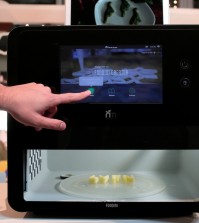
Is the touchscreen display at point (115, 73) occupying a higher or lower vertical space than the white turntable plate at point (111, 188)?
higher

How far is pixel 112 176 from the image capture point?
830mm

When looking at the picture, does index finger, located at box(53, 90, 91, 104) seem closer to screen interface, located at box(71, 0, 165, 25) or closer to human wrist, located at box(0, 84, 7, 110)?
human wrist, located at box(0, 84, 7, 110)

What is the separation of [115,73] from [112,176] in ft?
0.91

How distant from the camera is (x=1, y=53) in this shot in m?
1.21

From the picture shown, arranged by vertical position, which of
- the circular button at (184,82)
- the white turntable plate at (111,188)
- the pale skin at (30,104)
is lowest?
the white turntable plate at (111,188)

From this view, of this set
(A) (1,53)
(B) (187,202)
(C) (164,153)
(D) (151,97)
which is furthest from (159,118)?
(A) (1,53)

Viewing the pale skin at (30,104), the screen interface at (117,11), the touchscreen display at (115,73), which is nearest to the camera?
the pale skin at (30,104)

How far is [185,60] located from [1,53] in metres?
0.74

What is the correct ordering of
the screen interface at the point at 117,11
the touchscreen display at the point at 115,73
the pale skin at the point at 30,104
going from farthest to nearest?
the screen interface at the point at 117,11
the touchscreen display at the point at 115,73
the pale skin at the point at 30,104

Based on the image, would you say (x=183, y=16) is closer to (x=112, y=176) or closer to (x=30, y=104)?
(x=112, y=176)

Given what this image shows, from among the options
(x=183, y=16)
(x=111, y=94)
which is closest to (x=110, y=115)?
(x=111, y=94)

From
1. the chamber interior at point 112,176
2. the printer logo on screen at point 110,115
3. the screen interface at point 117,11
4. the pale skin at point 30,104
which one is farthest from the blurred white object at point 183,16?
the pale skin at point 30,104

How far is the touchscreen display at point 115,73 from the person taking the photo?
65cm

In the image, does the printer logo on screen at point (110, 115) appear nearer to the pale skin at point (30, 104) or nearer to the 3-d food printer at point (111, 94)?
the 3-d food printer at point (111, 94)
